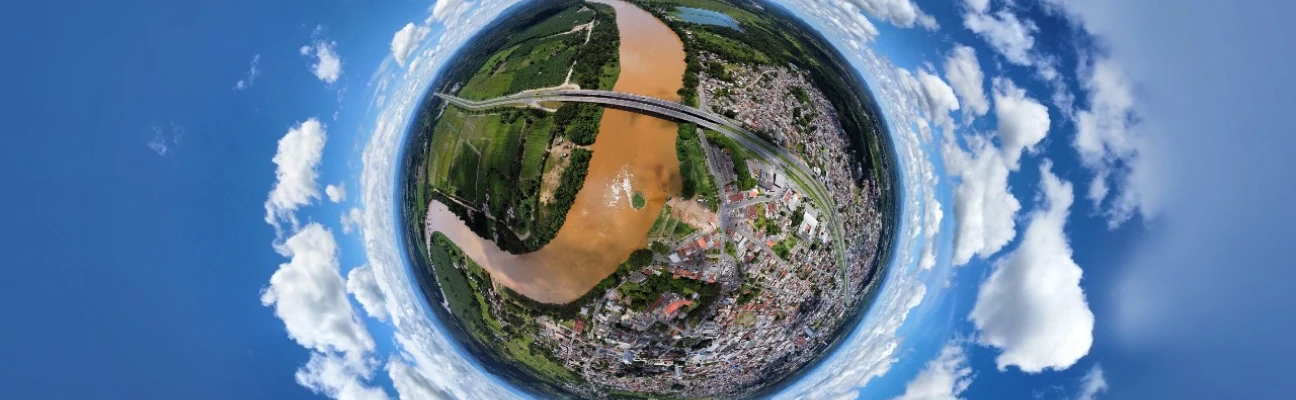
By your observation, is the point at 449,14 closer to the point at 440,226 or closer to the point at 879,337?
the point at 440,226

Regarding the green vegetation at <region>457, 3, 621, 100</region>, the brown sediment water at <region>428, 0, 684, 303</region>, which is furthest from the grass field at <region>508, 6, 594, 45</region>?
the brown sediment water at <region>428, 0, 684, 303</region>

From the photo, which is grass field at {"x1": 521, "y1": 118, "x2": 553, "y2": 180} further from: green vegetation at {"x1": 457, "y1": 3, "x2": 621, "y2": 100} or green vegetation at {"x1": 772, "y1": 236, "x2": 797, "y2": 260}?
green vegetation at {"x1": 772, "y1": 236, "x2": 797, "y2": 260}

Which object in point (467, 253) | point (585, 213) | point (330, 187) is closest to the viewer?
point (585, 213)

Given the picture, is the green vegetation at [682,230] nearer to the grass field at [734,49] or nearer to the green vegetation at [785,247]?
the green vegetation at [785,247]

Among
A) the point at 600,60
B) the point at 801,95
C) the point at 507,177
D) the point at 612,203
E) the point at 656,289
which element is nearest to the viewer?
the point at 612,203

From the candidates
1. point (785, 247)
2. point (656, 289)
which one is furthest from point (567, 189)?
point (785, 247)

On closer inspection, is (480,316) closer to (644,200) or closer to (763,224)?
(644,200)

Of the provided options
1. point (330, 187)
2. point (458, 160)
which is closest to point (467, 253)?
point (458, 160)
